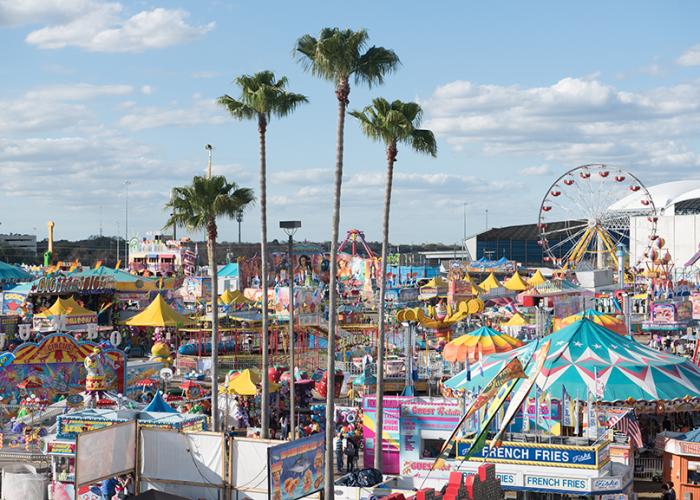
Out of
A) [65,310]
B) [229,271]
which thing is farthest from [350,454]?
Result: [229,271]

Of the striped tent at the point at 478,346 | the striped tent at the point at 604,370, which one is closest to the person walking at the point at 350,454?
the striped tent at the point at 604,370

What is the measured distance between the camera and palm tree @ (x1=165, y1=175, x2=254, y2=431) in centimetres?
2464

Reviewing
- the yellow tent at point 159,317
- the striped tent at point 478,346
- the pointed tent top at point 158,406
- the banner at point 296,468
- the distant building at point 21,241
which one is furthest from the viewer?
the distant building at point 21,241

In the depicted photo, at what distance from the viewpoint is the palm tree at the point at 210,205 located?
80.8 feet

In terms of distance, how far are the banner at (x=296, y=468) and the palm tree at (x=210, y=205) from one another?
7667 millimetres

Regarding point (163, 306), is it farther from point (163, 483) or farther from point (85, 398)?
point (163, 483)

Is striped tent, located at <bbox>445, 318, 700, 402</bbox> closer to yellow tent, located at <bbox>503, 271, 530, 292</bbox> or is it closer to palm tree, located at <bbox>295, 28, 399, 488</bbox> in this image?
palm tree, located at <bbox>295, 28, 399, 488</bbox>

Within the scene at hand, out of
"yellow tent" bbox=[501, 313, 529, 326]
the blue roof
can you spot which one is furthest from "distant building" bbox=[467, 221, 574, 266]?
"yellow tent" bbox=[501, 313, 529, 326]

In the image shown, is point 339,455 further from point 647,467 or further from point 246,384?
point 647,467

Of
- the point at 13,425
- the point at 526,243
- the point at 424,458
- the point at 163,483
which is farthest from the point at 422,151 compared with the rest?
the point at 526,243

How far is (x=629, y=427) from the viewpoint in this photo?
24453 mm

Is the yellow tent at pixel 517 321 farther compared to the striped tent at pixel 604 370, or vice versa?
the yellow tent at pixel 517 321

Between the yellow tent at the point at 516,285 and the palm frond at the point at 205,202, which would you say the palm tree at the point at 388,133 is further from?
the yellow tent at the point at 516,285

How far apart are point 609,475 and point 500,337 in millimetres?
13242
